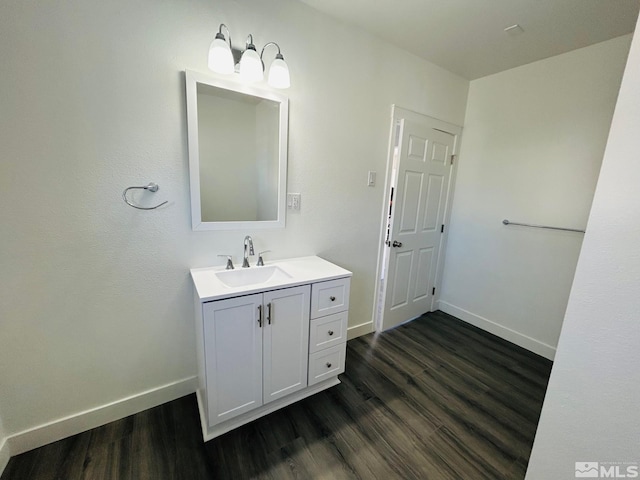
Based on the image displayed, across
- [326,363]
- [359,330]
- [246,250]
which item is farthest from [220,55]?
[359,330]

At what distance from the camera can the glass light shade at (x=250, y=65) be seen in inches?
54.7

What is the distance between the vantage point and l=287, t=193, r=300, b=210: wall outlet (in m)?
1.84

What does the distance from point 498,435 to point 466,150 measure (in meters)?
2.49

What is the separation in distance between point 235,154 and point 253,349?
120 centimetres

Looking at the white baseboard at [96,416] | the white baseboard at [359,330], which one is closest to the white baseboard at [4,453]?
the white baseboard at [96,416]

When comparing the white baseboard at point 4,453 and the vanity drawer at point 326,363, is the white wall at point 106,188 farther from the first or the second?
the vanity drawer at point 326,363

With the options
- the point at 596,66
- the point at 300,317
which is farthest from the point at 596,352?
the point at 596,66

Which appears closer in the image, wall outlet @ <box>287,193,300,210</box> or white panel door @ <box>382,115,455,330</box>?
wall outlet @ <box>287,193,300,210</box>

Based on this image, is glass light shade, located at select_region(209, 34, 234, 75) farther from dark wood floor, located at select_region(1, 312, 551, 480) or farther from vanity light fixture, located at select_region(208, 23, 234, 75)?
dark wood floor, located at select_region(1, 312, 551, 480)

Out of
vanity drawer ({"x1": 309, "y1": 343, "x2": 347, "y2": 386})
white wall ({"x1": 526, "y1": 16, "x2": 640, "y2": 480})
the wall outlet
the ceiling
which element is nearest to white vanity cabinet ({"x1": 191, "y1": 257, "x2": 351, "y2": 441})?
vanity drawer ({"x1": 309, "y1": 343, "x2": 347, "y2": 386})

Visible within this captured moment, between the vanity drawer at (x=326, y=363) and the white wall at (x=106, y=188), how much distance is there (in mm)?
756

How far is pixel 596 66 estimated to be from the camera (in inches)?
74.8

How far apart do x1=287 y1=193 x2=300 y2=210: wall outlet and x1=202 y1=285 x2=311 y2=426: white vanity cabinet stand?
24.8 inches

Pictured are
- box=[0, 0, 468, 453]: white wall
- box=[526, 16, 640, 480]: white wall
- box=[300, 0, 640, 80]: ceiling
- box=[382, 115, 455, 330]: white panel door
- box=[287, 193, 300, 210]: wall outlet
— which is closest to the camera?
box=[526, 16, 640, 480]: white wall
